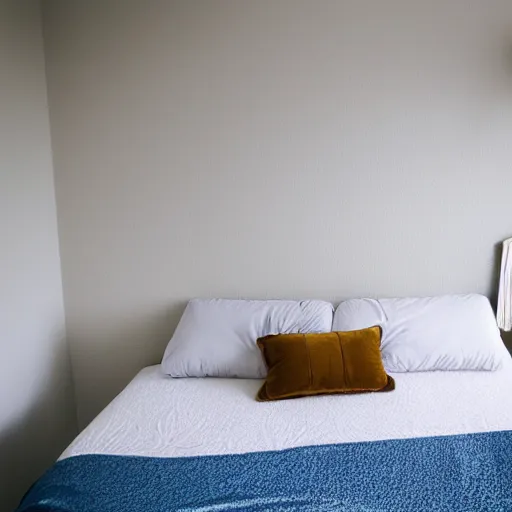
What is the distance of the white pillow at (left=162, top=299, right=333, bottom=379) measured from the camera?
2080mm

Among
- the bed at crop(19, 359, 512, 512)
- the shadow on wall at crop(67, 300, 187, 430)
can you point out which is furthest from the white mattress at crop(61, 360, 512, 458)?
the shadow on wall at crop(67, 300, 187, 430)

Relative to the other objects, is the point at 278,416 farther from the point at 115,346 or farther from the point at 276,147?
the point at 276,147

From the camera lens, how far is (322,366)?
1.87 m

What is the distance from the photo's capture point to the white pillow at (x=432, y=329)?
2062 mm

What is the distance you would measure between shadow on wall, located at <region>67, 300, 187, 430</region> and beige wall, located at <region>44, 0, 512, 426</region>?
0.03 m

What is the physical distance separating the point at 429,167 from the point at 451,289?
24.1 inches

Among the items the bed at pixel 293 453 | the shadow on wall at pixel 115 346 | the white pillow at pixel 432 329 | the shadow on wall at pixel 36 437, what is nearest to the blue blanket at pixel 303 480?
the bed at pixel 293 453

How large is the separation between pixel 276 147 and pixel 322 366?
105 centimetres

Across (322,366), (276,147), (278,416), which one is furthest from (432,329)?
(276,147)

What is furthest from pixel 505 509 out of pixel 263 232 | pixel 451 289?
pixel 263 232

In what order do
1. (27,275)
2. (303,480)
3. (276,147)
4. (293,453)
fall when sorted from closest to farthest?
(303,480) < (293,453) < (27,275) < (276,147)

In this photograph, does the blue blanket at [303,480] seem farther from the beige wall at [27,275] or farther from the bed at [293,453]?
the beige wall at [27,275]

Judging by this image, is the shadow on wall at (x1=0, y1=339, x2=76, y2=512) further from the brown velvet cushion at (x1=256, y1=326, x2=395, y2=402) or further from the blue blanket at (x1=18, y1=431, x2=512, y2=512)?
the brown velvet cushion at (x1=256, y1=326, x2=395, y2=402)

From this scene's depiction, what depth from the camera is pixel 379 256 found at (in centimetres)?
232
